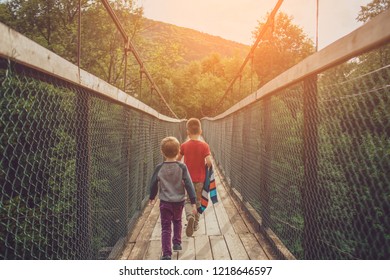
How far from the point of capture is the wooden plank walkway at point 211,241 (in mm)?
2838

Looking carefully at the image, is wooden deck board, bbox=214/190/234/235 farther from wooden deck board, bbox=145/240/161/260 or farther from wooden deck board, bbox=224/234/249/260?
wooden deck board, bbox=145/240/161/260

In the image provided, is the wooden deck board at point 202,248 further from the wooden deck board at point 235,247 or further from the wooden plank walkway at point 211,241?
the wooden deck board at point 235,247

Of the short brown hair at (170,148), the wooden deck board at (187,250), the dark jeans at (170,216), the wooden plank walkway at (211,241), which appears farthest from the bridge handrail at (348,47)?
the wooden deck board at (187,250)

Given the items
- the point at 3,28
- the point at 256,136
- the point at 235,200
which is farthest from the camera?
the point at 235,200

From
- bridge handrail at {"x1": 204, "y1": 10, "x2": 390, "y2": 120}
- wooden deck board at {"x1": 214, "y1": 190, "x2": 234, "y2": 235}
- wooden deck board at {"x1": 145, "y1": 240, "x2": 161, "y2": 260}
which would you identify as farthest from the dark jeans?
bridge handrail at {"x1": 204, "y1": 10, "x2": 390, "y2": 120}

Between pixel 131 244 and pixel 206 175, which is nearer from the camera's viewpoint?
pixel 131 244

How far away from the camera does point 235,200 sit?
5.07 m

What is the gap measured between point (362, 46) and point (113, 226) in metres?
2.27

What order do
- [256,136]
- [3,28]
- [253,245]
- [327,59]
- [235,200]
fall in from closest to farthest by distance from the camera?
[3,28]
[327,59]
[253,245]
[256,136]
[235,200]

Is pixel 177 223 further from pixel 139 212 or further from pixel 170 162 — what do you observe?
pixel 139 212

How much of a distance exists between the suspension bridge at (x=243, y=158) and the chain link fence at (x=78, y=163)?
A: 0.01 meters

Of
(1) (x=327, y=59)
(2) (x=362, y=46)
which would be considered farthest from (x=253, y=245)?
(2) (x=362, y=46)

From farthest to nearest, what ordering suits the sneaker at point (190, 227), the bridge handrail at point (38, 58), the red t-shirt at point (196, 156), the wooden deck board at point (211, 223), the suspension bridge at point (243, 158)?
the red t-shirt at point (196, 156) → the wooden deck board at point (211, 223) → the sneaker at point (190, 227) → the suspension bridge at point (243, 158) → the bridge handrail at point (38, 58)

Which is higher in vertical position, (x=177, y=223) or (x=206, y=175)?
(x=206, y=175)
